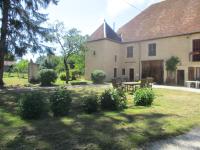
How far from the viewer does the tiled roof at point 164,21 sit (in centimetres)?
2745

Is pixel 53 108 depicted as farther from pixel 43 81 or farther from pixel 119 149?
pixel 43 81

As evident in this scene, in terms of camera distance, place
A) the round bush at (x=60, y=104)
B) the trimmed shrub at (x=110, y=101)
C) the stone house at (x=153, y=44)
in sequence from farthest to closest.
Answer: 1. the stone house at (x=153, y=44)
2. the trimmed shrub at (x=110, y=101)
3. the round bush at (x=60, y=104)

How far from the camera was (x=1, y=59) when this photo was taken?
18547 millimetres

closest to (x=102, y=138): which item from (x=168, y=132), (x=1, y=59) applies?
(x=168, y=132)

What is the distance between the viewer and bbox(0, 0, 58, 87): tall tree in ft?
60.7

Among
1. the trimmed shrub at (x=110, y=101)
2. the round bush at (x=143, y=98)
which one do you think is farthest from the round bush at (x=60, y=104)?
the round bush at (x=143, y=98)

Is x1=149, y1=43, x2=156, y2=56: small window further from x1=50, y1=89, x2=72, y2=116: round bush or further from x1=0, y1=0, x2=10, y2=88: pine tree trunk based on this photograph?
x1=50, y1=89, x2=72, y2=116: round bush

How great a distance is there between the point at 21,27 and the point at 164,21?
18778 mm

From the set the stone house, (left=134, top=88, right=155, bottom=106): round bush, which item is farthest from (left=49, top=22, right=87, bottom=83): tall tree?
(left=134, top=88, right=155, bottom=106): round bush

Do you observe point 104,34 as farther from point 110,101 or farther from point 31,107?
point 31,107

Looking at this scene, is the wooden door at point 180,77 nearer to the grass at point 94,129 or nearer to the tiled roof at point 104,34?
the tiled roof at point 104,34

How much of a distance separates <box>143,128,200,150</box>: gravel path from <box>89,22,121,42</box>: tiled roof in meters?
26.8

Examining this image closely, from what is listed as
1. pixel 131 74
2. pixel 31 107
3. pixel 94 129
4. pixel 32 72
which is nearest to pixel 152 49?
pixel 131 74

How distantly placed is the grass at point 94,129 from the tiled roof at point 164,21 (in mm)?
20509
